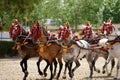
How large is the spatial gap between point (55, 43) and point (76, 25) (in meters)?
26.9

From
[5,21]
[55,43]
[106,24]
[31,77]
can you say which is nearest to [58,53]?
Answer: [55,43]

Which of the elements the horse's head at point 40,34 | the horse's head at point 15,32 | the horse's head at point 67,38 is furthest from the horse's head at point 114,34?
the horse's head at point 15,32

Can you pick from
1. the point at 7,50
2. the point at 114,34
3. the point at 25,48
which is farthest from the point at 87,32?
the point at 7,50

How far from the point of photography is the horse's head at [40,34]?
17.9 meters

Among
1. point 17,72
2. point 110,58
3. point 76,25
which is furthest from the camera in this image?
point 76,25

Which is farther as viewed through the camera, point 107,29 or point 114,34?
point 107,29

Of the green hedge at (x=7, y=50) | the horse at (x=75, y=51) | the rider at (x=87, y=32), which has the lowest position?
the green hedge at (x=7, y=50)

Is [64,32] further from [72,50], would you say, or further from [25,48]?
[25,48]

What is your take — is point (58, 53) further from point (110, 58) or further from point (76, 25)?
point (76, 25)

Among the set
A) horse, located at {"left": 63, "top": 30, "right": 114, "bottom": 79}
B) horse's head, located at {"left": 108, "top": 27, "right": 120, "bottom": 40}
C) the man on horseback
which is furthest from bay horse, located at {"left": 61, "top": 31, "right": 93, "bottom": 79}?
horse's head, located at {"left": 108, "top": 27, "right": 120, "bottom": 40}

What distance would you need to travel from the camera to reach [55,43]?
18.6 metres

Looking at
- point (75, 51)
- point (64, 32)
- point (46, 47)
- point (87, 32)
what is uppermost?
point (64, 32)

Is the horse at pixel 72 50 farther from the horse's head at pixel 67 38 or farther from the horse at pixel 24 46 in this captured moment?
the horse at pixel 24 46

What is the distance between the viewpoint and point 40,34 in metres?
17.9
